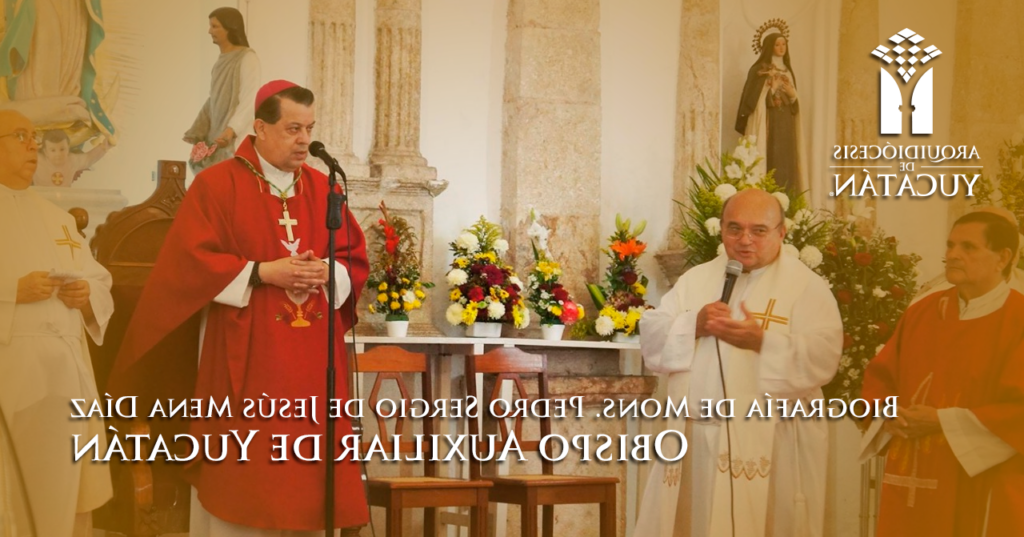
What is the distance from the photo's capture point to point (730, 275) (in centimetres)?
610

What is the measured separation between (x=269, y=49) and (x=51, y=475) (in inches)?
106

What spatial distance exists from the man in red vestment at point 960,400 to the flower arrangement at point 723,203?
0.96m

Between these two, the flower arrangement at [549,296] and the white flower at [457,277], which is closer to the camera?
the white flower at [457,277]

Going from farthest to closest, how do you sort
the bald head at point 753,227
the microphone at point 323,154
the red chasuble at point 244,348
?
1. the bald head at point 753,227
2. the red chasuble at point 244,348
3. the microphone at point 323,154

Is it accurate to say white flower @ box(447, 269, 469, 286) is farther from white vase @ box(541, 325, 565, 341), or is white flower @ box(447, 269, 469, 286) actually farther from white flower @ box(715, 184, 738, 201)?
white flower @ box(715, 184, 738, 201)

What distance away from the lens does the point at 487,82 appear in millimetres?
Answer: 7879

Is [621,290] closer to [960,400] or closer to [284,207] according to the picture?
[960,400]

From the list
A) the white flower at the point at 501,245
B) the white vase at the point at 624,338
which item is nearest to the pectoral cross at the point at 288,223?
the white flower at the point at 501,245

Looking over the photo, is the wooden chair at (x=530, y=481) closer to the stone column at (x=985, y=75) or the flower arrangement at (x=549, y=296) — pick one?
the flower arrangement at (x=549, y=296)

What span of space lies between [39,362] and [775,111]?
4.69 meters

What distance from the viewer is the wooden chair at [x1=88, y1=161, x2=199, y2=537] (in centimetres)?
535

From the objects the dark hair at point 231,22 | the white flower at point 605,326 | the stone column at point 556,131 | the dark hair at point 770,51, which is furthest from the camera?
the dark hair at point 770,51

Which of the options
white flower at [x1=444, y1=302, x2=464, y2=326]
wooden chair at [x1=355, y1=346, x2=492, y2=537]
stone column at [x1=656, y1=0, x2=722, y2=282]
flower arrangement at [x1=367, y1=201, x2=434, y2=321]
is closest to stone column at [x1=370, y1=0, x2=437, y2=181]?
flower arrangement at [x1=367, y1=201, x2=434, y2=321]

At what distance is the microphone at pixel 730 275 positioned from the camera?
605 centimetres
